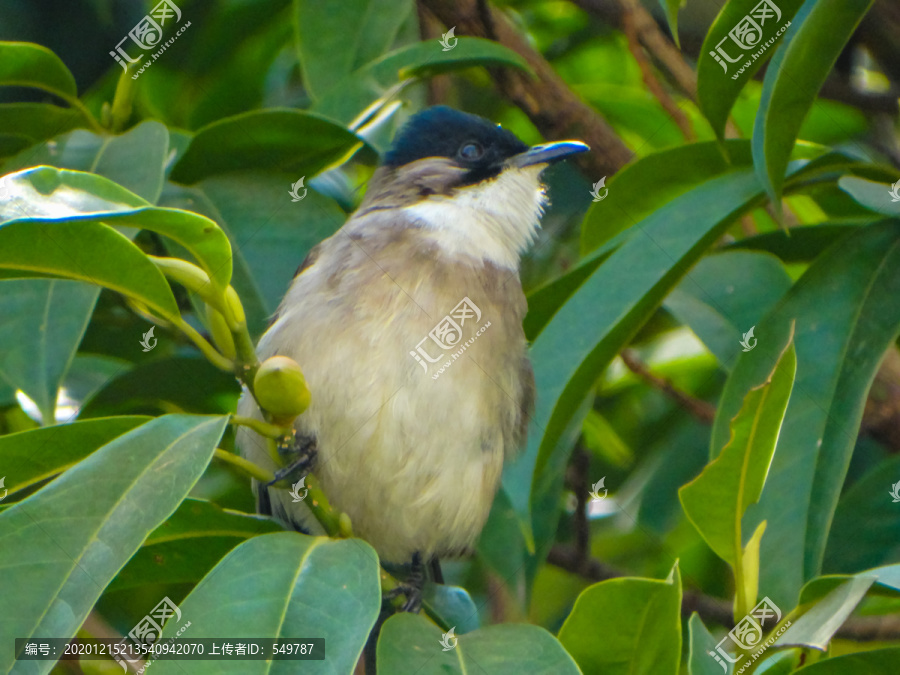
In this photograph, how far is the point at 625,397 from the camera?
3.16 metres

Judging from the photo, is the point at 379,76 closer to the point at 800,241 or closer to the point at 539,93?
the point at 539,93

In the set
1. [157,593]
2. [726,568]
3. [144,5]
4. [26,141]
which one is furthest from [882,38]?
[157,593]

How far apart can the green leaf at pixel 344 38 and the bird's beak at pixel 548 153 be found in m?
0.48

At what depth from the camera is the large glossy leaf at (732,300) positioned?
2262 millimetres

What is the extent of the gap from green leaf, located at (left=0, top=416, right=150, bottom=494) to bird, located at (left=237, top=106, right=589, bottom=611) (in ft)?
1.25

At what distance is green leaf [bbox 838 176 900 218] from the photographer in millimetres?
1868

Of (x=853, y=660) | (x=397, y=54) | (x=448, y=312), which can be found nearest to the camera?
(x=853, y=660)

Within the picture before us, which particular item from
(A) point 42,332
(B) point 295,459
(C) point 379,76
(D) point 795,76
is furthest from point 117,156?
(D) point 795,76

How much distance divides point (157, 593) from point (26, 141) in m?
1.24

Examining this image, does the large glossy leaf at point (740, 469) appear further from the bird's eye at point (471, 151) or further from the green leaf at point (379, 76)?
the bird's eye at point (471, 151)

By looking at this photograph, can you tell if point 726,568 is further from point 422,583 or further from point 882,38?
point 882,38

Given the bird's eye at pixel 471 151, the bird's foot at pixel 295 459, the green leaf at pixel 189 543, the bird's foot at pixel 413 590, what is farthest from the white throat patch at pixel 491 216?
the green leaf at pixel 189 543

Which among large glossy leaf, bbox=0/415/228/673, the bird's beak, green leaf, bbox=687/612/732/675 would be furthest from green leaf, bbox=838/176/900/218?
A: large glossy leaf, bbox=0/415/228/673

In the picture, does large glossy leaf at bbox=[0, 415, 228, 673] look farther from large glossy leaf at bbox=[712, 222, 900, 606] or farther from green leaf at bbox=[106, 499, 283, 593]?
large glossy leaf at bbox=[712, 222, 900, 606]
